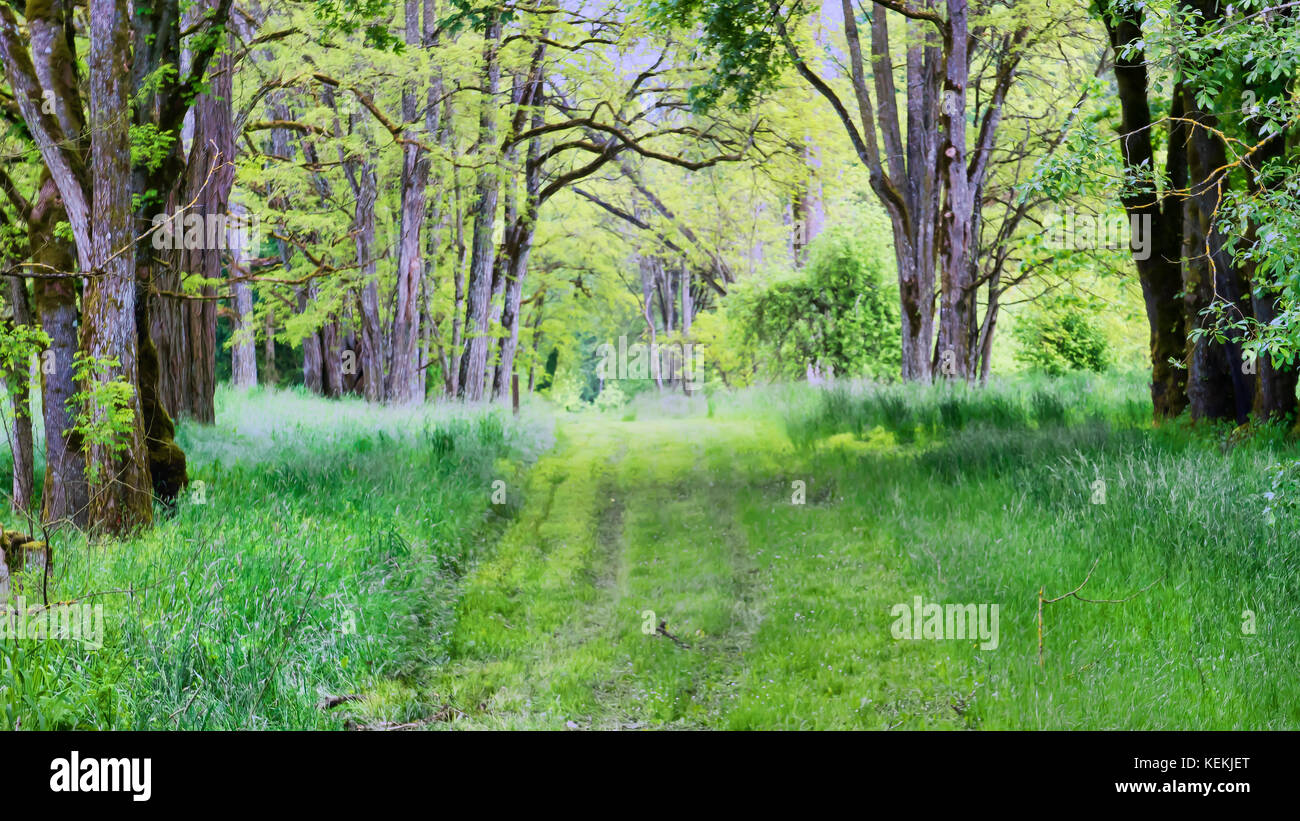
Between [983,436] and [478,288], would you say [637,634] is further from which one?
[478,288]

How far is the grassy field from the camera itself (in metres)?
5.39

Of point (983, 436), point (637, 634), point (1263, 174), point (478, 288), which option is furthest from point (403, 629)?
point (478, 288)

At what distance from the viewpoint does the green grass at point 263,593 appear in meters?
4.79

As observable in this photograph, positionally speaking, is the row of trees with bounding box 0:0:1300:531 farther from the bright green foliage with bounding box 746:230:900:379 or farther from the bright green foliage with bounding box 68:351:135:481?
the bright green foliage with bounding box 746:230:900:379

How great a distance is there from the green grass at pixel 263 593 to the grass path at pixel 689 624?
1.52 ft

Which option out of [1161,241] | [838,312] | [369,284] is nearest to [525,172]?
[369,284]

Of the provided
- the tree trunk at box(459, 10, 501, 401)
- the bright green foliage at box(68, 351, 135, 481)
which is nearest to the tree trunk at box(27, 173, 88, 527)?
the bright green foliage at box(68, 351, 135, 481)

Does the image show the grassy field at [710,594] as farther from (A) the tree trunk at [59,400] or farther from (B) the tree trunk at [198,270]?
(B) the tree trunk at [198,270]

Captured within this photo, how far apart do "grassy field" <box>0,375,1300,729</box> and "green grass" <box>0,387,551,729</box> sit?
0.07 feet

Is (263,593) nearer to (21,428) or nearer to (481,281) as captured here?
(21,428)

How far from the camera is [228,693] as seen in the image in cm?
498

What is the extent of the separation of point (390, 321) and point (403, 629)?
16252mm

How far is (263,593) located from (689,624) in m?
2.98

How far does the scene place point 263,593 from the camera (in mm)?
5906
